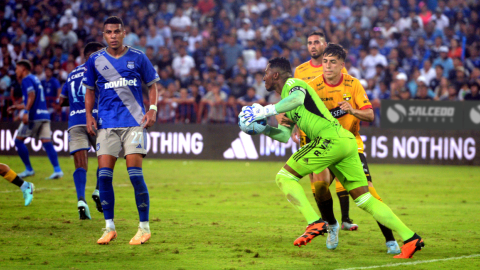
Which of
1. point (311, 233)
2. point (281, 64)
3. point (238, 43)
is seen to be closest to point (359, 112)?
point (281, 64)

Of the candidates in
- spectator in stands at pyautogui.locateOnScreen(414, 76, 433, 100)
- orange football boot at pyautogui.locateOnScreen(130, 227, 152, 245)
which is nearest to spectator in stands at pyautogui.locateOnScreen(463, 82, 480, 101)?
spectator in stands at pyautogui.locateOnScreen(414, 76, 433, 100)

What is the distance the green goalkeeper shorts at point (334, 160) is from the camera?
226 inches

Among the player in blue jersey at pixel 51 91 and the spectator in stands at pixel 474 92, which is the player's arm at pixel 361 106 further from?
the player in blue jersey at pixel 51 91

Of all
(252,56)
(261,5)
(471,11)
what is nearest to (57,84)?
(252,56)

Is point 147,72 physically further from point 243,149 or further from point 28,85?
point 243,149

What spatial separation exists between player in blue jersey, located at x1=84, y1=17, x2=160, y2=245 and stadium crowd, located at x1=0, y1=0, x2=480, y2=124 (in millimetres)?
11194

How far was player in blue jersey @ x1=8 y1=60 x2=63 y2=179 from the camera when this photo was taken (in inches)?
480

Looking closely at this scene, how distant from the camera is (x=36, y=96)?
494 inches

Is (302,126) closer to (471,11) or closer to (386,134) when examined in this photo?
(386,134)

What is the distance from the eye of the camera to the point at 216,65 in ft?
69.1

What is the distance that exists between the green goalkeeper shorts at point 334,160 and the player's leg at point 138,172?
5.58 feet

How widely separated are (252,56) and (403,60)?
5.36m

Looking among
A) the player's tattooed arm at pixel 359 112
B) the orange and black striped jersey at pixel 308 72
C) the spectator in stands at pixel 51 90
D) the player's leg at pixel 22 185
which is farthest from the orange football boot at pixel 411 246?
the spectator in stands at pixel 51 90

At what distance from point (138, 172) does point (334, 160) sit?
85.4 inches
